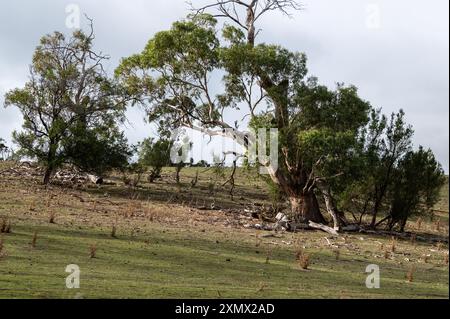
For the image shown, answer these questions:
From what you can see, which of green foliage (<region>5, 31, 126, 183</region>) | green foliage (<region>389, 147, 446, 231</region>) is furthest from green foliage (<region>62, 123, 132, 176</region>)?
green foliage (<region>389, 147, 446, 231</region>)

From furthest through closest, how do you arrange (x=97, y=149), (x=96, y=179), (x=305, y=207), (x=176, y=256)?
(x=96, y=179) → (x=97, y=149) → (x=305, y=207) → (x=176, y=256)

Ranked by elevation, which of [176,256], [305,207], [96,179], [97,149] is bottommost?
[176,256]

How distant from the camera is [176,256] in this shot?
14.5m

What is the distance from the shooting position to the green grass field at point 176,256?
10.4 m

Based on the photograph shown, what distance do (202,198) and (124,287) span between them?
72.3ft

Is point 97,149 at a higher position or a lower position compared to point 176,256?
higher

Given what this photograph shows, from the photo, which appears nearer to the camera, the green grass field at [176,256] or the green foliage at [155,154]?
the green grass field at [176,256]

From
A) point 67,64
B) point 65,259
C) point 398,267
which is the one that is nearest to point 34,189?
point 67,64

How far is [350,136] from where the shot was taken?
2367 centimetres

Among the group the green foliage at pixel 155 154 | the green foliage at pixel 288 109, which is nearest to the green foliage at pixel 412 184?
the green foliage at pixel 288 109

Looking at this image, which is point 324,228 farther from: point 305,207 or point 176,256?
point 176,256

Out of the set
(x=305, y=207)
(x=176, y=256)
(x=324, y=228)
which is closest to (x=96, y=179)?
(x=305, y=207)

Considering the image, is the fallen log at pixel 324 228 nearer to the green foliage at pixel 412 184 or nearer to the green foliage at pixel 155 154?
the green foliage at pixel 412 184
